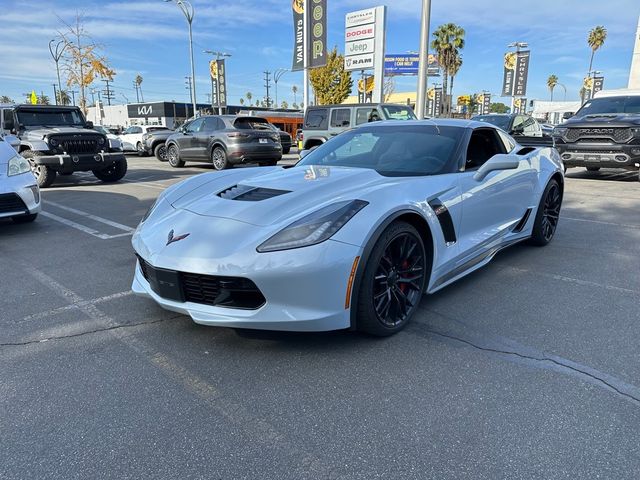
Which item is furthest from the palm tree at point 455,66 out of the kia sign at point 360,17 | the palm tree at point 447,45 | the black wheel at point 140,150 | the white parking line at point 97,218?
the white parking line at point 97,218

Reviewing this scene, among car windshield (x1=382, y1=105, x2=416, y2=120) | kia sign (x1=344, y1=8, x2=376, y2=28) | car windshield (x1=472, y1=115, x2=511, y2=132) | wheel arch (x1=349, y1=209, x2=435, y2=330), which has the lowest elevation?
wheel arch (x1=349, y1=209, x2=435, y2=330)

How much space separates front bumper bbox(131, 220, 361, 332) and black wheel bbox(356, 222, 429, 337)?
157 mm

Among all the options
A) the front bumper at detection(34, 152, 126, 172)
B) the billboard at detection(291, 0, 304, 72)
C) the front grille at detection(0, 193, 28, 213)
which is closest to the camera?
the front grille at detection(0, 193, 28, 213)

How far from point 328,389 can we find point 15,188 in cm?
504

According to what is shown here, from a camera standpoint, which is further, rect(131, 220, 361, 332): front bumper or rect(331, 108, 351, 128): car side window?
rect(331, 108, 351, 128): car side window

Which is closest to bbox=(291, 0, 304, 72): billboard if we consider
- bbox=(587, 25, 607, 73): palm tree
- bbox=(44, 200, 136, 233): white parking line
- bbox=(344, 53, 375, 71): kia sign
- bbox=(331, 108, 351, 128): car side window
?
bbox=(344, 53, 375, 71): kia sign

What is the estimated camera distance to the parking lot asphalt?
6.32 ft

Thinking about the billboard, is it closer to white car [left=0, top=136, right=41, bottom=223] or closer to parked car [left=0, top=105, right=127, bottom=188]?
parked car [left=0, top=105, right=127, bottom=188]

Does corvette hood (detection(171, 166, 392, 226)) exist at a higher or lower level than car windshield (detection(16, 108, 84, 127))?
lower

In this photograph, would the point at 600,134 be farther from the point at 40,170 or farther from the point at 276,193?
the point at 40,170

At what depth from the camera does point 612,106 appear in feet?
38.3

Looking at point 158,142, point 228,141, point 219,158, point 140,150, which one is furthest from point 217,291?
point 140,150

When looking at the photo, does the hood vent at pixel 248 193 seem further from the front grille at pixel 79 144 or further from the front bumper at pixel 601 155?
the front bumper at pixel 601 155

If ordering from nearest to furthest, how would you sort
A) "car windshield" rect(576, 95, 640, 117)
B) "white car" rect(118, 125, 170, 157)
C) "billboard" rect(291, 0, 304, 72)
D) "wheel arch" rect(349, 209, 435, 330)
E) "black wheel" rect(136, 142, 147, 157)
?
"wheel arch" rect(349, 209, 435, 330) → "car windshield" rect(576, 95, 640, 117) → "black wheel" rect(136, 142, 147, 157) → "white car" rect(118, 125, 170, 157) → "billboard" rect(291, 0, 304, 72)
